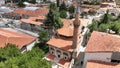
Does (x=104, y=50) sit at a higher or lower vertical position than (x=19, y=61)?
higher

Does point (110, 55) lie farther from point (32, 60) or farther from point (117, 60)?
point (32, 60)

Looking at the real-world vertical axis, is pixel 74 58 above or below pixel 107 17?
below

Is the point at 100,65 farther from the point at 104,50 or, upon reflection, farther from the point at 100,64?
the point at 104,50

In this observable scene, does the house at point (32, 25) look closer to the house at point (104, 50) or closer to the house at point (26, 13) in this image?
the house at point (26, 13)

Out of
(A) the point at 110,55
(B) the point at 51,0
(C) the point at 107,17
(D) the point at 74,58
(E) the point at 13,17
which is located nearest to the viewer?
(A) the point at 110,55

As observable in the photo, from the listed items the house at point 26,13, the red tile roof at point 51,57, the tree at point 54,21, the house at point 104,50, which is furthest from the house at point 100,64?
the house at point 26,13

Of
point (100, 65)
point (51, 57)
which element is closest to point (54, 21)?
point (51, 57)

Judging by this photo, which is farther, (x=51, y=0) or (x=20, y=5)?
(x=51, y=0)

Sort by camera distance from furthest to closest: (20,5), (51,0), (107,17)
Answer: (51,0), (20,5), (107,17)

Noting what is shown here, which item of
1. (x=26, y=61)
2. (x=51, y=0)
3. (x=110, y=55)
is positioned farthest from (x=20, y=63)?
(x=51, y=0)
